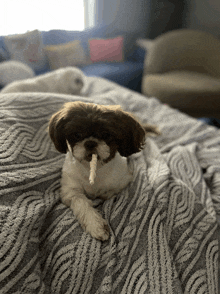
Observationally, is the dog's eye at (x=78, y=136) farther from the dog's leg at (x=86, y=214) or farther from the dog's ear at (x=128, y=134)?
the dog's leg at (x=86, y=214)

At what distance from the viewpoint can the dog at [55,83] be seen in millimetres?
1344

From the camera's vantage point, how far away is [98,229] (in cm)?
82

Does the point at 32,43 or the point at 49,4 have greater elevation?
the point at 49,4

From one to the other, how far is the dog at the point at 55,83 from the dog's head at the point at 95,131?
0.63 metres

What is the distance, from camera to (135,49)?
264cm

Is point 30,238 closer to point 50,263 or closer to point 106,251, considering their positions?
point 50,263

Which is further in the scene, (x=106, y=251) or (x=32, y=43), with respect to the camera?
(x=32, y=43)

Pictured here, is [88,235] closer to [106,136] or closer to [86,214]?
[86,214]

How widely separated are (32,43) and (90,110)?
2.21 feet

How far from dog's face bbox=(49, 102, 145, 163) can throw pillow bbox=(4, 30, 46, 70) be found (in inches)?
20.9

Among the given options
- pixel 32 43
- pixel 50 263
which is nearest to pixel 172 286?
pixel 50 263

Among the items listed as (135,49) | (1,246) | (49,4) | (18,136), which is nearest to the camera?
(1,246)

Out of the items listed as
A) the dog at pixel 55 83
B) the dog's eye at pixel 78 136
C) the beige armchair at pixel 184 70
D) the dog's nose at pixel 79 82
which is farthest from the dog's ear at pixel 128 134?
the beige armchair at pixel 184 70

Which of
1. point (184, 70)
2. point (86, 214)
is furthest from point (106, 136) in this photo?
point (184, 70)
